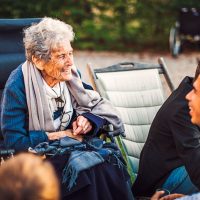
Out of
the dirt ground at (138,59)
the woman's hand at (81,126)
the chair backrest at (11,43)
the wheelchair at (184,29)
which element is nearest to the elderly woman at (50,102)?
the woman's hand at (81,126)

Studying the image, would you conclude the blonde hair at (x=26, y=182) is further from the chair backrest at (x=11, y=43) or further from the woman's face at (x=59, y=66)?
the chair backrest at (x=11, y=43)

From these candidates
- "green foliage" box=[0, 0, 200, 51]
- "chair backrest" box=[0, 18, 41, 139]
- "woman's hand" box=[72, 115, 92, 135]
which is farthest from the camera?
"green foliage" box=[0, 0, 200, 51]

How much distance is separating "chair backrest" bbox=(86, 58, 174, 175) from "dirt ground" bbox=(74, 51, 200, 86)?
19.5 ft

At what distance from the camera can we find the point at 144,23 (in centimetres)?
1445

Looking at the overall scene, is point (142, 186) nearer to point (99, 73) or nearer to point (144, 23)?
point (99, 73)

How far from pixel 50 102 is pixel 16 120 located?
0.95ft

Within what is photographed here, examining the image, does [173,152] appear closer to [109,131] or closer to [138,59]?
[109,131]

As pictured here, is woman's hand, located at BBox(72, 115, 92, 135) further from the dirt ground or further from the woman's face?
the dirt ground

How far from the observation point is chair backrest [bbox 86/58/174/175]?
15.5 feet

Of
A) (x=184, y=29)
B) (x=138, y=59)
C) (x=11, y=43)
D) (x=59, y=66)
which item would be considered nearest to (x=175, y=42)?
(x=184, y=29)

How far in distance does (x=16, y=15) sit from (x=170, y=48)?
3.72 metres

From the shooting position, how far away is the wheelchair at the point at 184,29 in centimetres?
1267

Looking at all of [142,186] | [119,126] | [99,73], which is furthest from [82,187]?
[99,73]

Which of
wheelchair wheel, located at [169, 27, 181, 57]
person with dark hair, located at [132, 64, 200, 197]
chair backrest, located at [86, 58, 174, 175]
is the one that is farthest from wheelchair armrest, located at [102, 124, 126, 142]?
wheelchair wheel, located at [169, 27, 181, 57]
